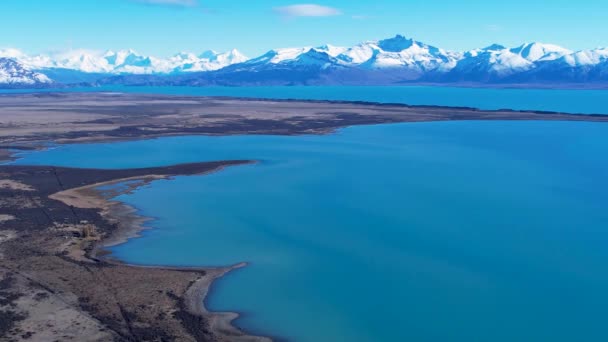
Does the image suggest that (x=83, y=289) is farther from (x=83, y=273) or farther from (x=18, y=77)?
(x=18, y=77)

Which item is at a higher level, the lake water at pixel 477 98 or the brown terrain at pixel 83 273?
the lake water at pixel 477 98

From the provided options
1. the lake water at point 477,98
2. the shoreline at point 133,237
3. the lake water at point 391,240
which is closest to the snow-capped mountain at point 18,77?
the lake water at point 477,98

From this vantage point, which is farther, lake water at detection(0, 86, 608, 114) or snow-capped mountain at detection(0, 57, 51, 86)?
snow-capped mountain at detection(0, 57, 51, 86)

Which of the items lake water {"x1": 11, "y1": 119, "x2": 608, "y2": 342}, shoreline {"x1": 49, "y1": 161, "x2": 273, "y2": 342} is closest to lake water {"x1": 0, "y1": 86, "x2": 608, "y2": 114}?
lake water {"x1": 11, "y1": 119, "x2": 608, "y2": 342}

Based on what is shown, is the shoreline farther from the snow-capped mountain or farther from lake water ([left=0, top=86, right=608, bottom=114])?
the snow-capped mountain

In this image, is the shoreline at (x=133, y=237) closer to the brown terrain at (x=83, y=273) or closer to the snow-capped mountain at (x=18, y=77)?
the brown terrain at (x=83, y=273)

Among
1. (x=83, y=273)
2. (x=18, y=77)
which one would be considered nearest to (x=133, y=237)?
(x=83, y=273)
